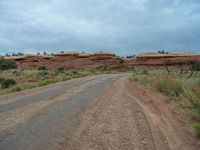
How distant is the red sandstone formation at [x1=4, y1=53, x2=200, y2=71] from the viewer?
279 ft

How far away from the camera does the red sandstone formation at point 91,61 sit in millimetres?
85125

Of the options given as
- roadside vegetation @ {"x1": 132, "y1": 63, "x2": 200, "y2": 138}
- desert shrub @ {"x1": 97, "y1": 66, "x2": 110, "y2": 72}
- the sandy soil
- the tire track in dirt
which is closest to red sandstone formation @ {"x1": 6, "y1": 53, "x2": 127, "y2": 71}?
desert shrub @ {"x1": 97, "y1": 66, "x2": 110, "y2": 72}

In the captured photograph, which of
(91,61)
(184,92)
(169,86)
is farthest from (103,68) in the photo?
(184,92)

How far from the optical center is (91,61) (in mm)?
88562

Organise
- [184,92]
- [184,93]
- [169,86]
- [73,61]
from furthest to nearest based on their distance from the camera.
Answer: [73,61]
[169,86]
[184,93]
[184,92]

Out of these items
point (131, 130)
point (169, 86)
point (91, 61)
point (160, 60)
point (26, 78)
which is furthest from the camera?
point (91, 61)

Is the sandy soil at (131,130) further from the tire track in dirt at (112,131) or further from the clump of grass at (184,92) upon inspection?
the clump of grass at (184,92)

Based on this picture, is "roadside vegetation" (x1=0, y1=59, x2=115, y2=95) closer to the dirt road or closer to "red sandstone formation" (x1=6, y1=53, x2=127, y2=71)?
"red sandstone formation" (x1=6, y1=53, x2=127, y2=71)

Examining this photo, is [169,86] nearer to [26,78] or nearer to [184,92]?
[184,92]

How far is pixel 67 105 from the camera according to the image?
50.2ft

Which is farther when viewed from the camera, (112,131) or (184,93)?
(184,93)

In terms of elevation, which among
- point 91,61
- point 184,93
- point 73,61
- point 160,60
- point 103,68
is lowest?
point 103,68

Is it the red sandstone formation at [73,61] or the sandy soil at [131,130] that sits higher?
the sandy soil at [131,130]

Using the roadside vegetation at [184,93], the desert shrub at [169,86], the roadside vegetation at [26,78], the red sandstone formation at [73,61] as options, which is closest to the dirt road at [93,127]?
the roadside vegetation at [184,93]
